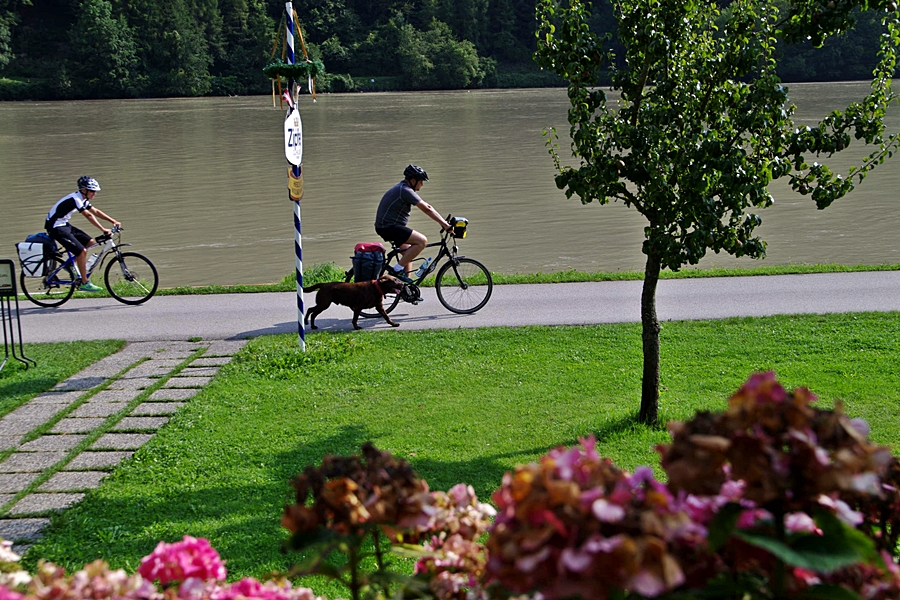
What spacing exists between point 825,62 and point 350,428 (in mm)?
104047

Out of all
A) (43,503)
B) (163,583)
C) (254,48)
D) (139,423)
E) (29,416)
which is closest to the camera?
(163,583)

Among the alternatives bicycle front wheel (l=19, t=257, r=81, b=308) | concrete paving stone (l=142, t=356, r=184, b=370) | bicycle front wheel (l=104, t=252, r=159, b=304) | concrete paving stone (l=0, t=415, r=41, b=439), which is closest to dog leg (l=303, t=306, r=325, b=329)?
concrete paving stone (l=142, t=356, r=184, b=370)

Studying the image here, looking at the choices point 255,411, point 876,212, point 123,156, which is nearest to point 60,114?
point 123,156

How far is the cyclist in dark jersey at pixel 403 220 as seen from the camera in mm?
10906

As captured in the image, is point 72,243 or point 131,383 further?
point 72,243

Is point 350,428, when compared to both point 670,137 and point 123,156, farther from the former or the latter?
point 123,156

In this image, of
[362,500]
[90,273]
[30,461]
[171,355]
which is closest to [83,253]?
[90,273]

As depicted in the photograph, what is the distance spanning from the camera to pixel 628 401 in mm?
7430

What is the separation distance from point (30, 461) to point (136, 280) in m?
6.50

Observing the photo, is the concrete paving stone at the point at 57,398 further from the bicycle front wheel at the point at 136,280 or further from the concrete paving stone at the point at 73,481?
the bicycle front wheel at the point at 136,280

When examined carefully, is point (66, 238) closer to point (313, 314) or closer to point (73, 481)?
point (313, 314)

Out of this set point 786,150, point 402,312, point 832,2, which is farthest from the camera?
point 402,312

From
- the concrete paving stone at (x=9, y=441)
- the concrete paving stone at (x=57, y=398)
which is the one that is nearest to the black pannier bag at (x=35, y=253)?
the concrete paving stone at (x=57, y=398)

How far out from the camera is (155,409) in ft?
24.6
